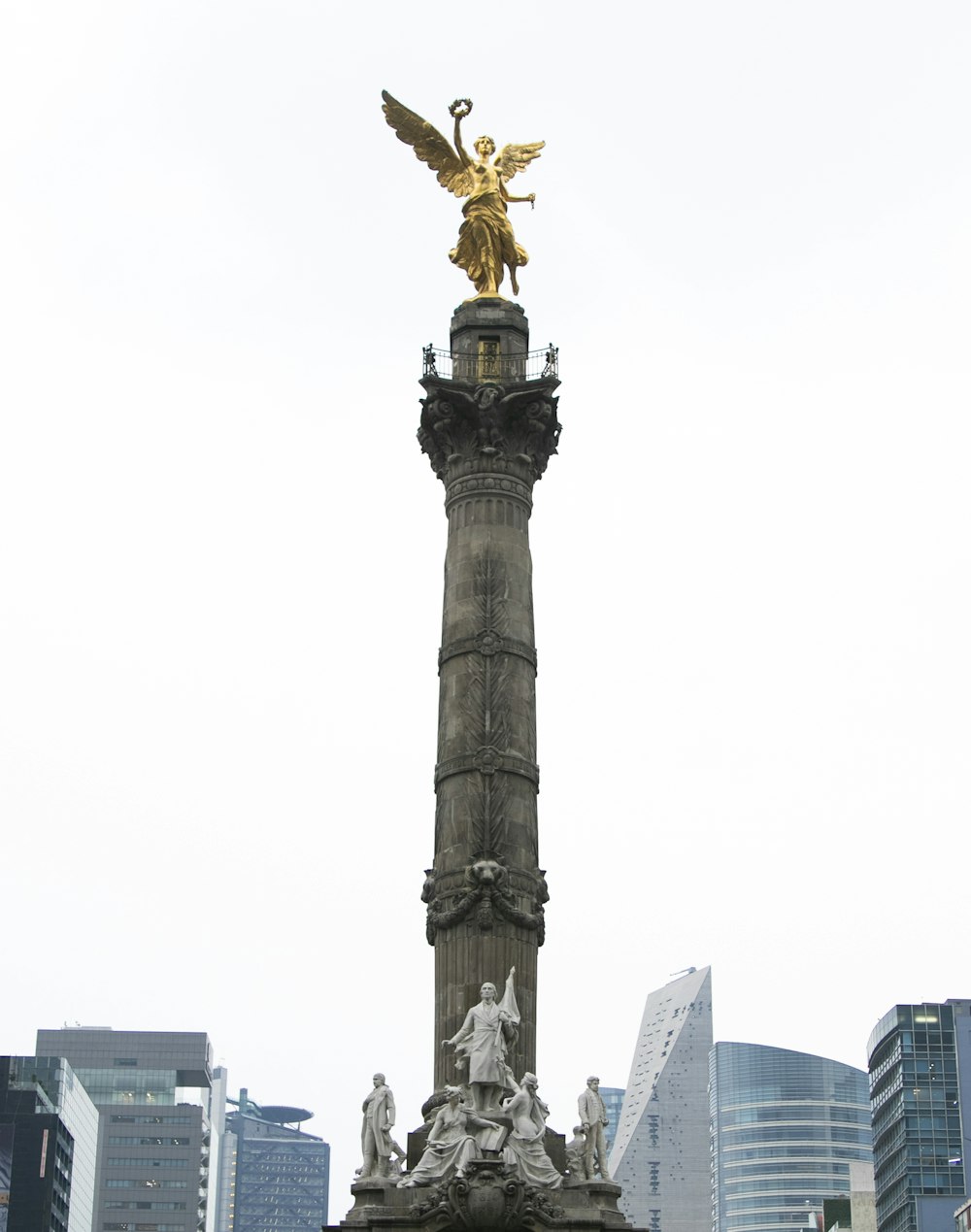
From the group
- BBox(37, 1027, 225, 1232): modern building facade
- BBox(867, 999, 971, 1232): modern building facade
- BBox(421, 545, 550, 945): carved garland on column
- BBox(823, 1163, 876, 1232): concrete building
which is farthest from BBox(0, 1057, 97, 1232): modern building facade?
BBox(421, 545, 550, 945): carved garland on column

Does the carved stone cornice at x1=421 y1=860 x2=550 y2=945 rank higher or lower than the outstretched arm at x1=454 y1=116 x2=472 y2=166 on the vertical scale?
lower

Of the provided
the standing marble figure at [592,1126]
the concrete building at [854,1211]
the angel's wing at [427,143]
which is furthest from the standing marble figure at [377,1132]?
the concrete building at [854,1211]

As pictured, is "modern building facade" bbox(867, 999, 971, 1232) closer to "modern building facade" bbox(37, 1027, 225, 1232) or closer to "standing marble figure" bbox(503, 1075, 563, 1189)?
"modern building facade" bbox(37, 1027, 225, 1232)

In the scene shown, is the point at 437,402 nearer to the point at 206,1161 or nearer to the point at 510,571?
the point at 510,571

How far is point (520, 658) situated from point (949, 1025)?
7202cm

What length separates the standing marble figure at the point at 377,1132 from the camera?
141 ft

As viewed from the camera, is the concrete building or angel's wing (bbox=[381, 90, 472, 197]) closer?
angel's wing (bbox=[381, 90, 472, 197])

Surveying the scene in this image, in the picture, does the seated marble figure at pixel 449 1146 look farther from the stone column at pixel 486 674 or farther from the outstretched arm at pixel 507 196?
the outstretched arm at pixel 507 196

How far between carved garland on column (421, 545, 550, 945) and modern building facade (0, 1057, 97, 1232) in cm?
7166

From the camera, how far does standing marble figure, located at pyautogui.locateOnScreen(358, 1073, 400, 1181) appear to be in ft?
141

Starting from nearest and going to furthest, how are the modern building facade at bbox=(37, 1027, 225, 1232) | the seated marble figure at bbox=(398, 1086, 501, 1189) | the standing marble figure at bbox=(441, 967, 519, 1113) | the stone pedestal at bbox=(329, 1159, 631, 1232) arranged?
the stone pedestal at bbox=(329, 1159, 631, 1232) → the seated marble figure at bbox=(398, 1086, 501, 1189) → the standing marble figure at bbox=(441, 967, 519, 1113) → the modern building facade at bbox=(37, 1027, 225, 1232)

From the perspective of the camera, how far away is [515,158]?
54.7 metres

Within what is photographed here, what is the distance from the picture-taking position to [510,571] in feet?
165

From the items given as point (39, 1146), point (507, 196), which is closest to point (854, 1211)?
point (39, 1146)
